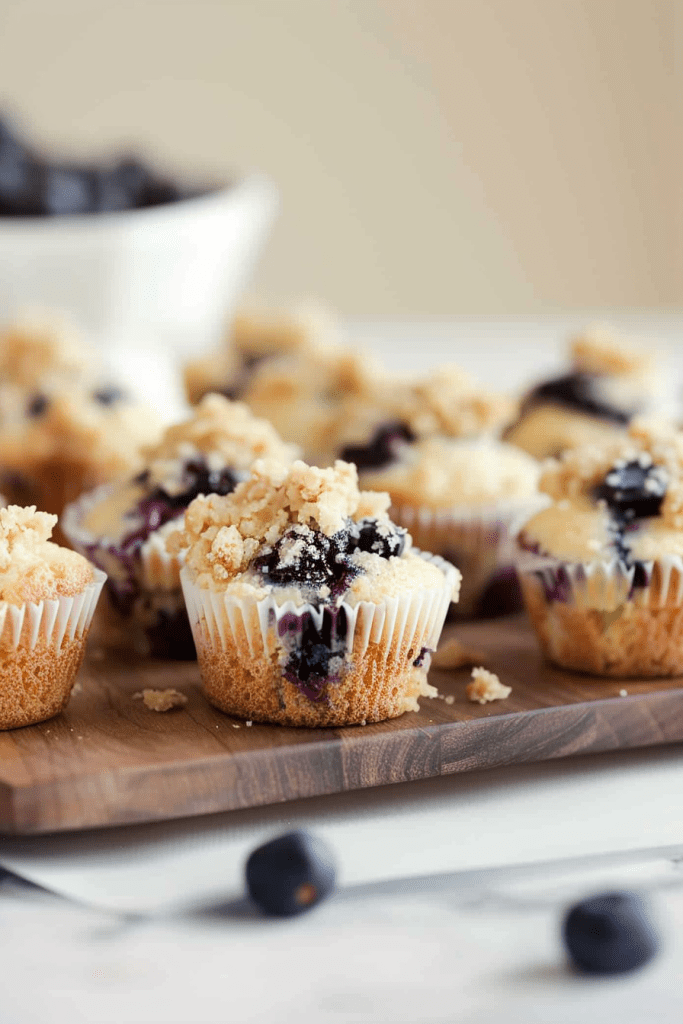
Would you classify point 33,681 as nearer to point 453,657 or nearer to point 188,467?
point 188,467

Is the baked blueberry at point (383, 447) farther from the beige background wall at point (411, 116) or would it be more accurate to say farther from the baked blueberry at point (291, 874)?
the beige background wall at point (411, 116)

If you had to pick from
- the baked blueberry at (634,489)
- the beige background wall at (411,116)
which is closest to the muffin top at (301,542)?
the baked blueberry at (634,489)

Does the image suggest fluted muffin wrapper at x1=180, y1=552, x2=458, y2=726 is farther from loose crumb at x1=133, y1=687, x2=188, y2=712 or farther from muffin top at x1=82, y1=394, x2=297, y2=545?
muffin top at x1=82, y1=394, x2=297, y2=545

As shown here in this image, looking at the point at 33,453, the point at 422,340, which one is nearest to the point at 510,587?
the point at 33,453

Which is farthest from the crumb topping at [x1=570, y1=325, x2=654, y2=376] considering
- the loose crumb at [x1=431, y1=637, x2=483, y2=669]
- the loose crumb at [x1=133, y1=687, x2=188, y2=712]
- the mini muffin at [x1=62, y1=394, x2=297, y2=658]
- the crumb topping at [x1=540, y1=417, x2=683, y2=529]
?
the loose crumb at [x1=133, y1=687, x2=188, y2=712]

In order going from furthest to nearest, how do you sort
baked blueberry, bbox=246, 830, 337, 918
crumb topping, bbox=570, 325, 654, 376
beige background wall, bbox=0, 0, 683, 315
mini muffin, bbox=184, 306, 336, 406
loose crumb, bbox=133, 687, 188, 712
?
beige background wall, bbox=0, 0, 683, 315 → mini muffin, bbox=184, 306, 336, 406 → crumb topping, bbox=570, 325, 654, 376 → loose crumb, bbox=133, 687, 188, 712 → baked blueberry, bbox=246, 830, 337, 918

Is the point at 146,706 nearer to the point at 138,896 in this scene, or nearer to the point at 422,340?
the point at 138,896
